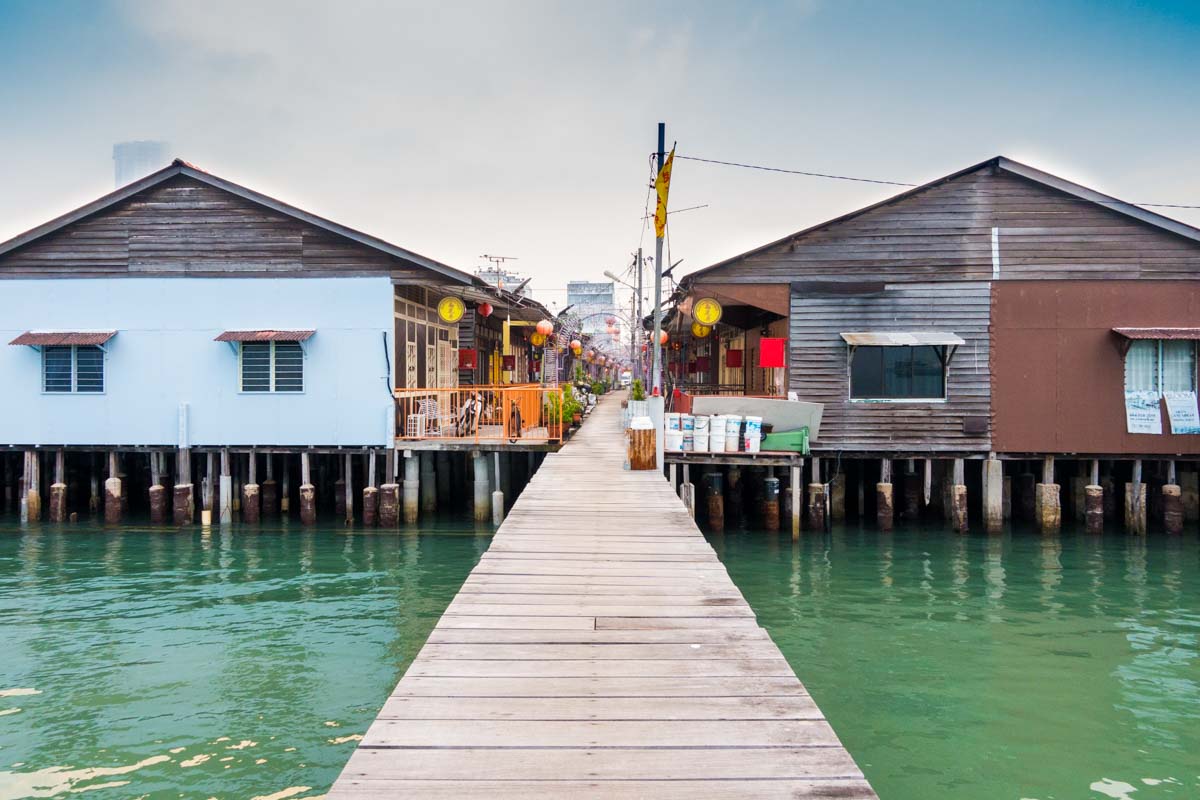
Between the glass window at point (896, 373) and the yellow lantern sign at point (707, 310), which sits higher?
the yellow lantern sign at point (707, 310)

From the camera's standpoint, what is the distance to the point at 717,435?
51.5ft

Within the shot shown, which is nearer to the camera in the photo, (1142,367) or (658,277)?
(658,277)

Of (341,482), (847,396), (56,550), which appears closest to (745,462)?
(847,396)

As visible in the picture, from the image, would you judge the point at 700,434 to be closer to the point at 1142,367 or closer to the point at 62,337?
the point at 1142,367

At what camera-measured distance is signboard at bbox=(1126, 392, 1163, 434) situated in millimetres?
16781

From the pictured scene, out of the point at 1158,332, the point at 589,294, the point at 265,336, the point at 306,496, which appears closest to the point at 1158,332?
the point at 1158,332

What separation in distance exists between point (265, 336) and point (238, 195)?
3.00 m

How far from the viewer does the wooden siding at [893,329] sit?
17.2 metres

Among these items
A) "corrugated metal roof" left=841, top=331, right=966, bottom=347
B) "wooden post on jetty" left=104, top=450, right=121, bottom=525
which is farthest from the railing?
"corrugated metal roof" left=841, top=331, right=966, bottom=347

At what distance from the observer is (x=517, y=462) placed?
826 inches

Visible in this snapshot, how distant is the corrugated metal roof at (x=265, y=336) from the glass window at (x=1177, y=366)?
689 inches

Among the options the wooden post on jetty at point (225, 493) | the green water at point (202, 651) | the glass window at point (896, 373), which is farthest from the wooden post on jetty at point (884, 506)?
the wooden post on jetty at point (225, 493)

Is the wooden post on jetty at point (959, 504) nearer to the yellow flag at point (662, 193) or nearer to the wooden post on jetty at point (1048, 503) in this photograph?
the wooden post on jetty at point (1048, 503)

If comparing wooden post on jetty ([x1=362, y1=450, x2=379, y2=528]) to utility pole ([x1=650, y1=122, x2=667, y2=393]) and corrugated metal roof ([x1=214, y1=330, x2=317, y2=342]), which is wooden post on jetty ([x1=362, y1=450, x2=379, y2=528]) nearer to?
corrugated metal roof ([x1=214, y1=330, x2=317, y2=342])
